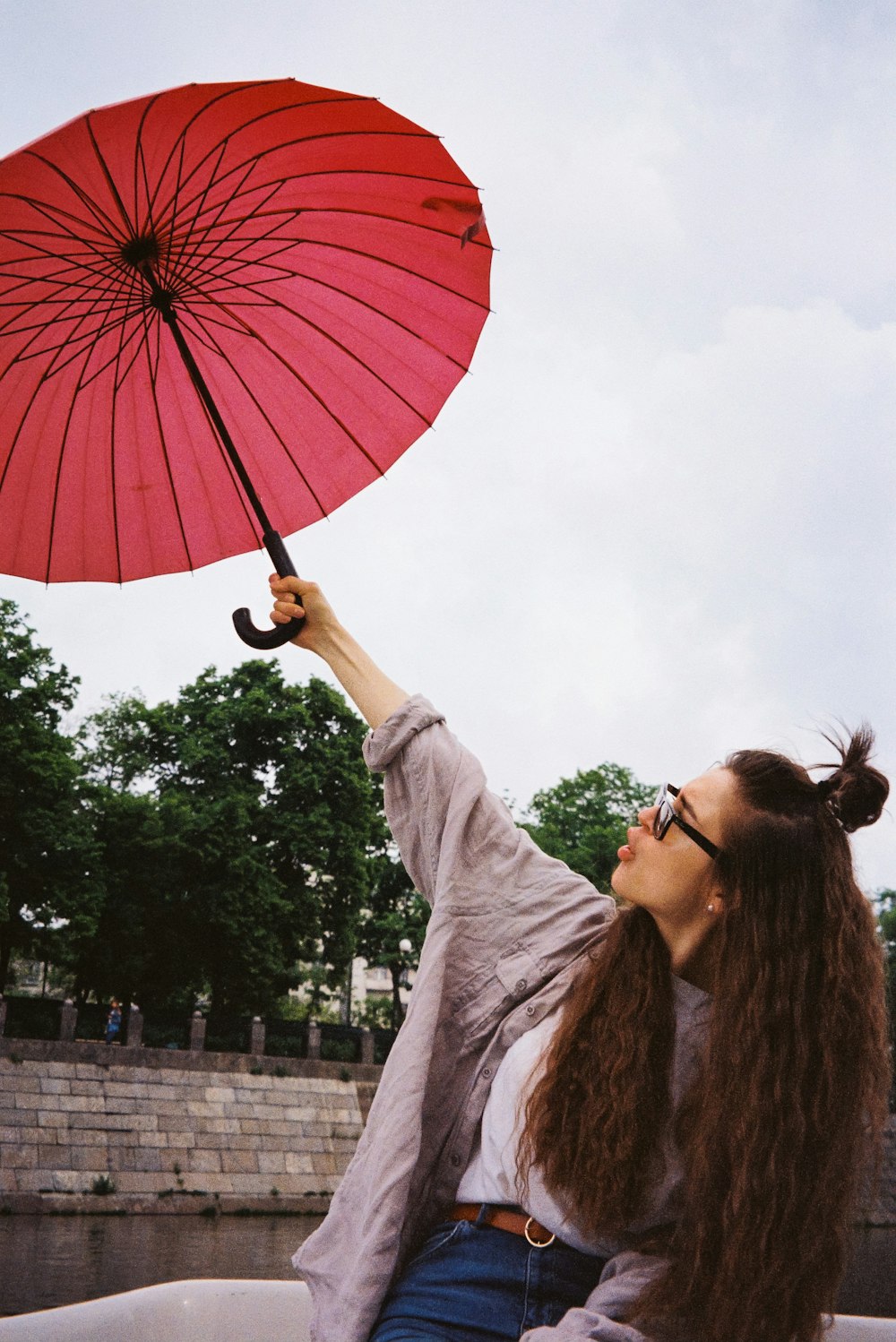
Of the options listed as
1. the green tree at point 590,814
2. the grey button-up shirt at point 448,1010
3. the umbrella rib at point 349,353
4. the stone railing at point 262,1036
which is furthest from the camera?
the green tree at point 590,814

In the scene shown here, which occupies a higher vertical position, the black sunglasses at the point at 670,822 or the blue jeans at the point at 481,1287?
the black sunglasses at the point at 670,822

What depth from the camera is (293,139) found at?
2.63m

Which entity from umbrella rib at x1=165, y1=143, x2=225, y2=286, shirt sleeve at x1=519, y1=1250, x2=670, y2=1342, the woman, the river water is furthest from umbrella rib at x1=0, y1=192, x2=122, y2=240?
the river water

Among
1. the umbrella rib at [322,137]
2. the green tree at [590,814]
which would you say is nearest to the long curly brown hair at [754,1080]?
the umbrella rib at [322,137]

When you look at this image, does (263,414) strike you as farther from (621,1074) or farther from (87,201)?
(621,1074)

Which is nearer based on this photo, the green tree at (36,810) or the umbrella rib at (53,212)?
the umbrella rib at (53,212)

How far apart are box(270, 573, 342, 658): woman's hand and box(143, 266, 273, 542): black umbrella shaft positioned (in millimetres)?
342

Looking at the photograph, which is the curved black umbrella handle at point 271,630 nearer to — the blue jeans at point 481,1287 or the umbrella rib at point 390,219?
the umbrella rib at point 390,219

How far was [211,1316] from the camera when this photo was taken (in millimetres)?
2252

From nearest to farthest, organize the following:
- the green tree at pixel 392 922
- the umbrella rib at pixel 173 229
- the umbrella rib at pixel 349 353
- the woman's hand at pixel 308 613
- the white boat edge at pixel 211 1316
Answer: the white boat edge at pixel 211 1316 → the woman's hand at pixel 308 613 → the umbrella rib at pixel 173 229 → the umbrella rib at pixel 349 353 → the green tree at pixel 392 922

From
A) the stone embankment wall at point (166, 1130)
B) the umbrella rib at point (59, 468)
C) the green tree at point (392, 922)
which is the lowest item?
the stone embankment wall at point (166, 1130)

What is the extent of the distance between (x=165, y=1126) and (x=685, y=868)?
78.9ft

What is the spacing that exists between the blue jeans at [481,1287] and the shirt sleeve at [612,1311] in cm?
5

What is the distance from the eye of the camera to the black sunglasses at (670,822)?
222cm
